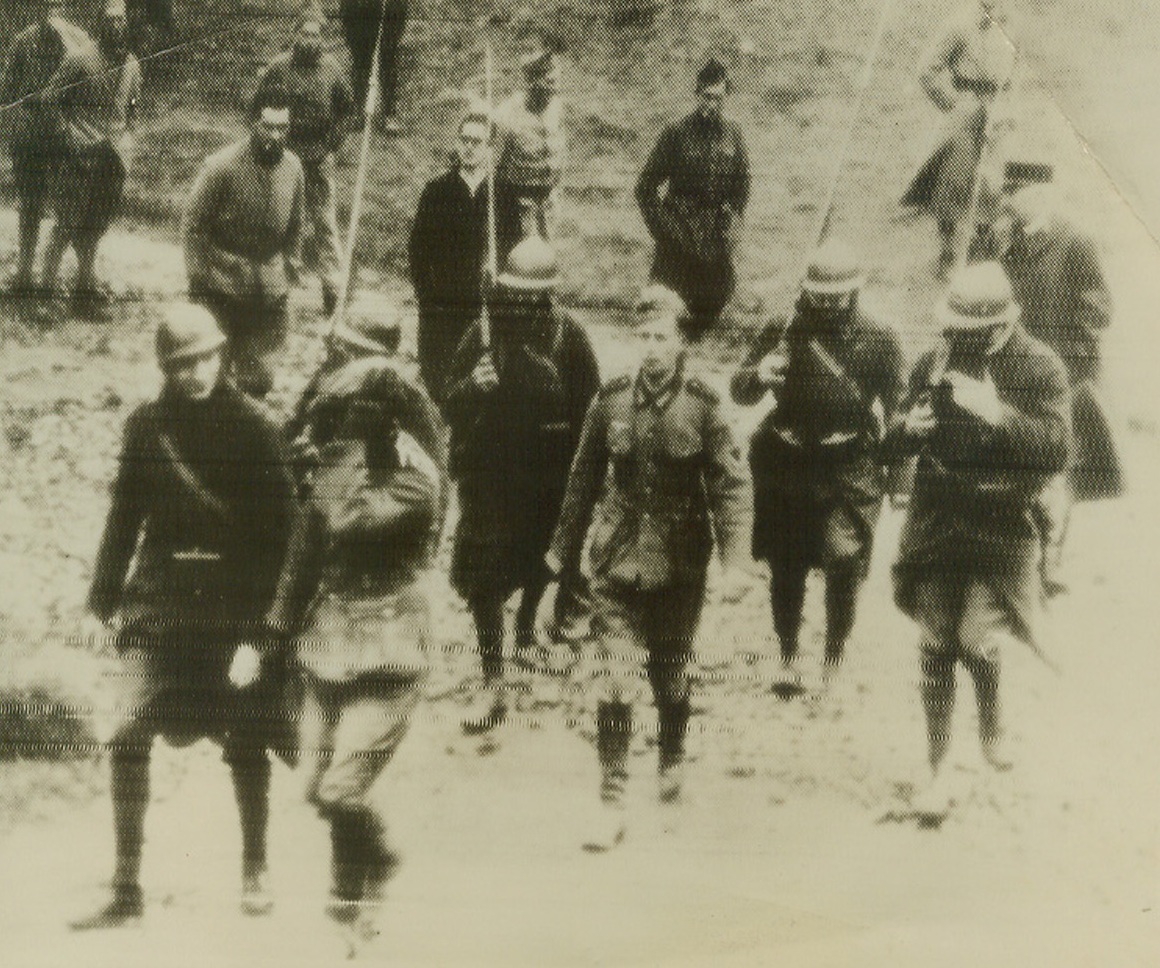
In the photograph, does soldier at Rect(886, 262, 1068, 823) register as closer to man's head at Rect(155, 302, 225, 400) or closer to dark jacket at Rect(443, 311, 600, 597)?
dark jacket at Rect(443, 311, 600, 597)

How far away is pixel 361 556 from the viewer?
2633 mm

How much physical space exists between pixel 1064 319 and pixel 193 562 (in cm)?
203

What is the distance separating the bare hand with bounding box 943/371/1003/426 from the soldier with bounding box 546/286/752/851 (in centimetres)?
51

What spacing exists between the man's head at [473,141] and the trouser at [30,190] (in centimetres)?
93

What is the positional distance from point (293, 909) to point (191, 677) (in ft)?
1.84

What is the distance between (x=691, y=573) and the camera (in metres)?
2.63

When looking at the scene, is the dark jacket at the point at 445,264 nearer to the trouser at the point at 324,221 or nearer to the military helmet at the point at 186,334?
the trouser at the point at 324,221

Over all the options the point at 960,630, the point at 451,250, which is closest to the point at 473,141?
the point at 451,250

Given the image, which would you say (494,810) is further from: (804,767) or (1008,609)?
(1008,609)

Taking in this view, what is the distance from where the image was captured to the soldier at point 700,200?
2643 millimetres

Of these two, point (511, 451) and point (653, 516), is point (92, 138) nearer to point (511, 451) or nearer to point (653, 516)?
point (511, 451)

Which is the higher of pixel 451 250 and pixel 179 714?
pixel 451 250

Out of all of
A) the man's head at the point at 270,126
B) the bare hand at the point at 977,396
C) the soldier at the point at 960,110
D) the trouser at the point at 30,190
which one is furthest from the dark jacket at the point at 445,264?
the bare hand at the point at 977,396

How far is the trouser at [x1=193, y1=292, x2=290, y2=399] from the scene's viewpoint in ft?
8.68
